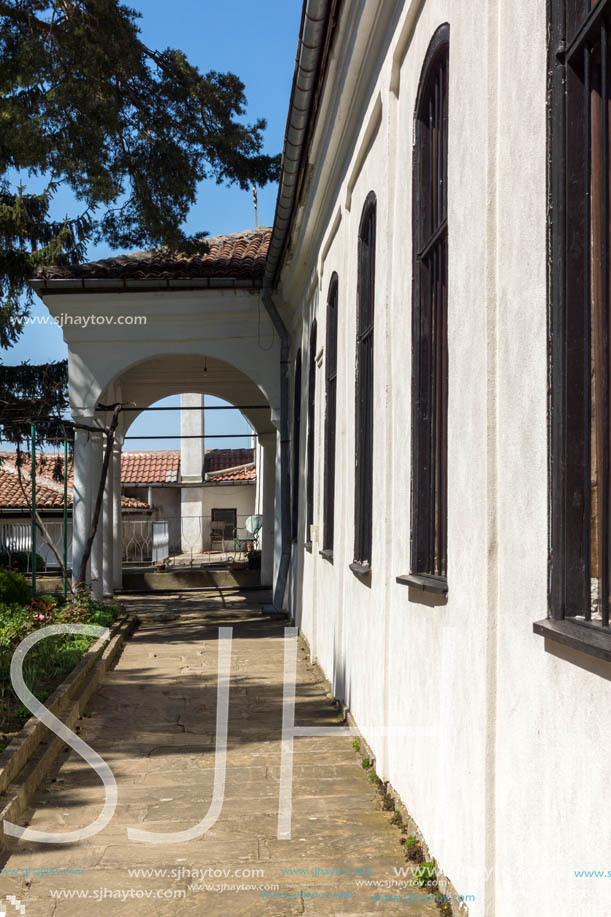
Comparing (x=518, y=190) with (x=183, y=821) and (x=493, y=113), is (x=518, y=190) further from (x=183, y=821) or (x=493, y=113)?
(x=183, y=821)

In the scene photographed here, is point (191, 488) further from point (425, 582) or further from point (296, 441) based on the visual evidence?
point (425, 582)

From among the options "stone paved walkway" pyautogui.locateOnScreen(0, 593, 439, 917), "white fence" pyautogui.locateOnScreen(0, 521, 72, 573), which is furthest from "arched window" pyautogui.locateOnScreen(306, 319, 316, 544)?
"white fence" pyautogui.locateOnScreen(0, 521, 72, 573)

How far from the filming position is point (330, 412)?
9.63 m

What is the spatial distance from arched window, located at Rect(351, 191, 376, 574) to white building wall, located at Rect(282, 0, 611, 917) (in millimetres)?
813

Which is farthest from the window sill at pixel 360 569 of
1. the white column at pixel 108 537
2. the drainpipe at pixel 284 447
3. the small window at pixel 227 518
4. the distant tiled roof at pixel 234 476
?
the small window at pixel 227 518

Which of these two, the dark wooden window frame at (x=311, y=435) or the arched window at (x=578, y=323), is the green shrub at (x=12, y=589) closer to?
the dark wooden window frame at (x=311, y=435)

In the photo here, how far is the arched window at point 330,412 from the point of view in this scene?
9.48m

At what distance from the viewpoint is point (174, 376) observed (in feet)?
65.5

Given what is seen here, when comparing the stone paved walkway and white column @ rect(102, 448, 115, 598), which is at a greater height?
white column @ rect(102, 448, 115, 598)

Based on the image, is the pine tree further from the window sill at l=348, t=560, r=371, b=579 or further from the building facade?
the window sill at l=348, t=560, r=371, b=579

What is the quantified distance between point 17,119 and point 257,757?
759 centimetres

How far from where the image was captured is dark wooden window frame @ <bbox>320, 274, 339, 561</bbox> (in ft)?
31.1

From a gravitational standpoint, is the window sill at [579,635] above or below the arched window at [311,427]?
below

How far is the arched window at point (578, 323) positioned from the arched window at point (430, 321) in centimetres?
176
